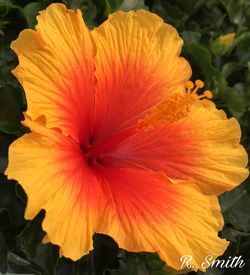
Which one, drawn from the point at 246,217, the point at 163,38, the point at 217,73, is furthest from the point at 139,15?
the point at 246,217

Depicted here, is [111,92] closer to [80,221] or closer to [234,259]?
[80,221]

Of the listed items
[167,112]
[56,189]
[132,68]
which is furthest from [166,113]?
[56,189]

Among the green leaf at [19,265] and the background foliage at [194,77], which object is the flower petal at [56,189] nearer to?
the background foliage at [194,77]

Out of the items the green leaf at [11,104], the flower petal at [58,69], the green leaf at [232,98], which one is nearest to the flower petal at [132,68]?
the flower petal at [58,69]

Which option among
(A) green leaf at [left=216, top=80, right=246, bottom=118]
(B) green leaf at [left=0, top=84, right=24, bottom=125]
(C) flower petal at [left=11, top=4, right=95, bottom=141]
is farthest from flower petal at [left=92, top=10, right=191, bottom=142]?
(A) green leaf at [left=216, top=80, right=246, bottom=118]

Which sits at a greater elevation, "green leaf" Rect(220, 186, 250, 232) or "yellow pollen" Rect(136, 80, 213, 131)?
"yellow pollen" Rect(136, 80, 213, 131)

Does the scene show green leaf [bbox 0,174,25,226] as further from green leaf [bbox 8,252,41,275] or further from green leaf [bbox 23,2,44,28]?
green leaf [bbox 23,2,44,28]
